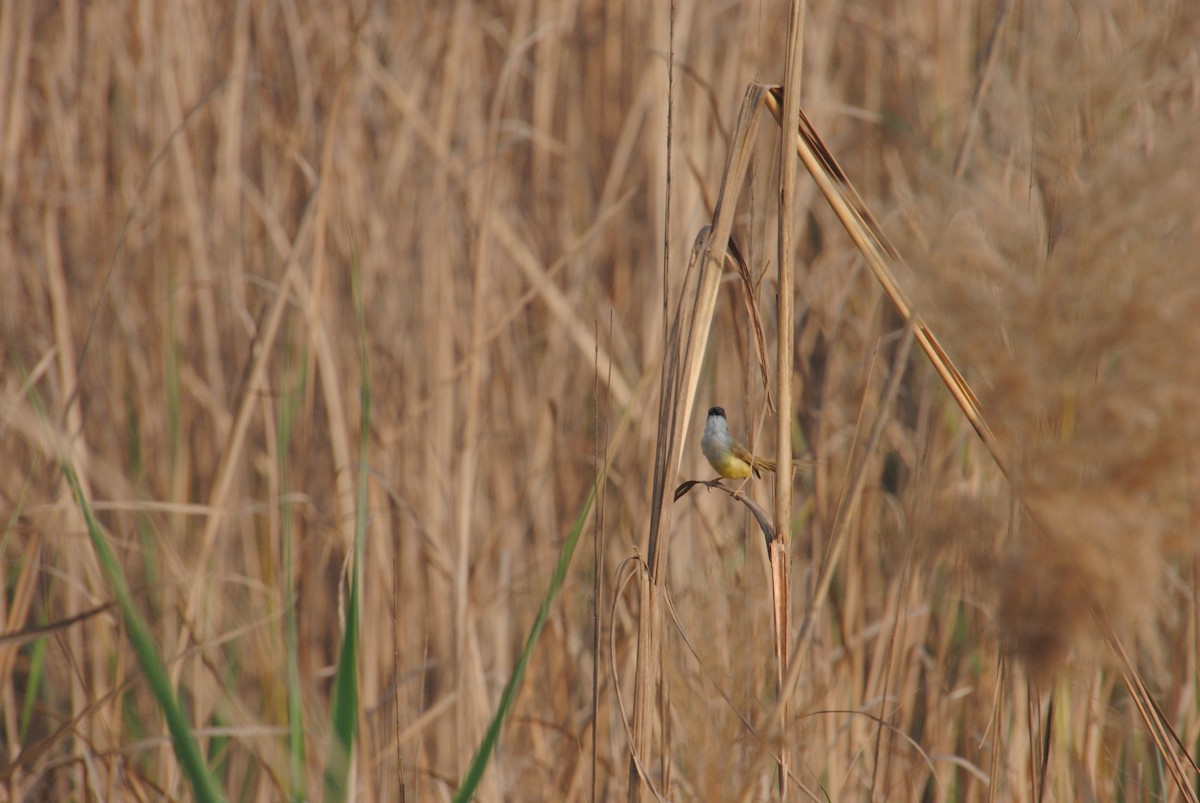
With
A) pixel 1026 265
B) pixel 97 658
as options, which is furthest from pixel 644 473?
pixel 1026 265

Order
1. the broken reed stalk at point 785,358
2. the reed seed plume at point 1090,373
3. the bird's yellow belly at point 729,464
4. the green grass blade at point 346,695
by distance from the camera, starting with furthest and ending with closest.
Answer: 1. the bird's yellow belly at point 729,464
2. the green grass blade at point 346,695
3. the broken reed stalk at point 785,358
4. the reed seed plume at point 1090,373

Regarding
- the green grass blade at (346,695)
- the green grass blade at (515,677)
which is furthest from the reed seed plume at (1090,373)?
the green grass blade at (346,695)

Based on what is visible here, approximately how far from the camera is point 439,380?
152cm

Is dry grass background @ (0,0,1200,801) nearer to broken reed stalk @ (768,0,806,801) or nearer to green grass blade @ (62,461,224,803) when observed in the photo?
broken reed stalk @ (768,0,806,801)

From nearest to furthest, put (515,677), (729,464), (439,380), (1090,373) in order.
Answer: (1090,373) < (515,677) < (729,464) < (439,380)

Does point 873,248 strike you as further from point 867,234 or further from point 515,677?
point 515,677

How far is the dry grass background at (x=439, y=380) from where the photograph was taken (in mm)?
1216

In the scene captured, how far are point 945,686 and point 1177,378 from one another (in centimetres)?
86

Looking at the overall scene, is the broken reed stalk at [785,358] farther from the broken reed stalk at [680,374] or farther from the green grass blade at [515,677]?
the green grass blade at [515,677]

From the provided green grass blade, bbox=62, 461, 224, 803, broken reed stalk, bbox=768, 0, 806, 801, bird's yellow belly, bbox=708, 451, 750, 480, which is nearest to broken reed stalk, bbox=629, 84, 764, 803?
broken reed stalk, bbox=768, 0, 806, 801

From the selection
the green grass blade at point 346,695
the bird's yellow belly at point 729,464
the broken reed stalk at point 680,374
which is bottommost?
the green grass blade at point 346,695

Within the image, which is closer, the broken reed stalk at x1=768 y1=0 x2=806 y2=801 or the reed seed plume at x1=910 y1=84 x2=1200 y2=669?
the reed seed plume at x1=910 y1=84 x2=1200 y2=669

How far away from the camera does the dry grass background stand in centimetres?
122

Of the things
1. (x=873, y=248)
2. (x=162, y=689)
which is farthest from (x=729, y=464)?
(x=162, y=689)
